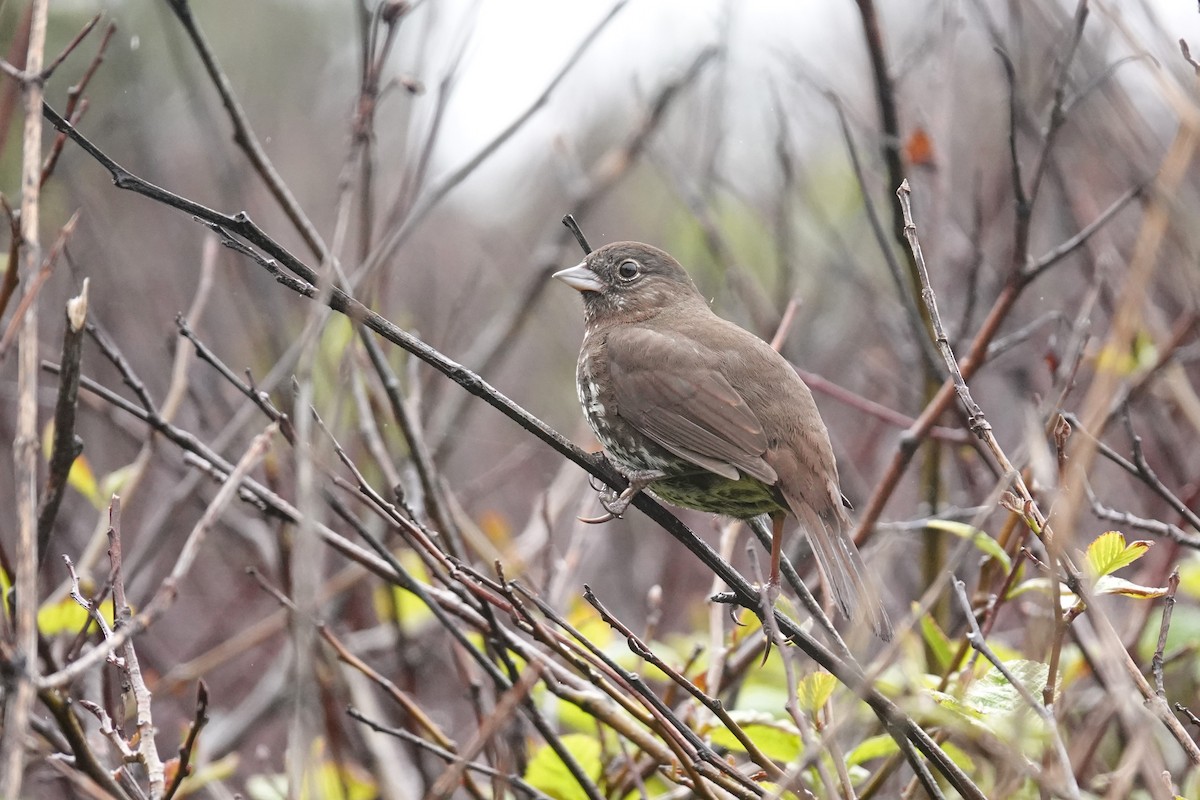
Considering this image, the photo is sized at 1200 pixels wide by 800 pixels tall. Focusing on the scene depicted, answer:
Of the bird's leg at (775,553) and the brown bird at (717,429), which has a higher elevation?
the brown bird at (717,429)

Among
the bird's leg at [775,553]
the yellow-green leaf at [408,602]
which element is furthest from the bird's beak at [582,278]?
the bird's leg at [775,553]

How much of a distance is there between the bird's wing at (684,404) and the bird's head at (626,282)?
1.10 feet

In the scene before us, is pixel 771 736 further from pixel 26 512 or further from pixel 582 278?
pixel 582 278

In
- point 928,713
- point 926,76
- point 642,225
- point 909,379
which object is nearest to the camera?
point 928,713

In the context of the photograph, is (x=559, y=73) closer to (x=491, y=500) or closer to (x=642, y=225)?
(x=491, y=500)

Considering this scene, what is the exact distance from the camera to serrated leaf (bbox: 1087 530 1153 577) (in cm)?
217

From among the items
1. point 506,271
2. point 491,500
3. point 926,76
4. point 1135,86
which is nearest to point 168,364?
point 491,500

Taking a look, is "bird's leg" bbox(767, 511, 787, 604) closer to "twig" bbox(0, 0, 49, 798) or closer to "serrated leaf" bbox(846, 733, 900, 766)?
Answer: "serrated leaf" bbox(846, 733, 900, 766)

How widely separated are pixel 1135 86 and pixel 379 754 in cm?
494

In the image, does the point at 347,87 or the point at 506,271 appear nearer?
the point at 506,271

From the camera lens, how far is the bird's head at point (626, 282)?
4.34m

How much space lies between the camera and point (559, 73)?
325 cm

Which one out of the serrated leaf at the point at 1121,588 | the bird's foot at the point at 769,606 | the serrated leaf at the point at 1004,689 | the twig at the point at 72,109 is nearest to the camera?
the bird's foot at the point at 769,606

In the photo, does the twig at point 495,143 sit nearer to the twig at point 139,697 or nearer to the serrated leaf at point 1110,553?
the twig at point 139,697
